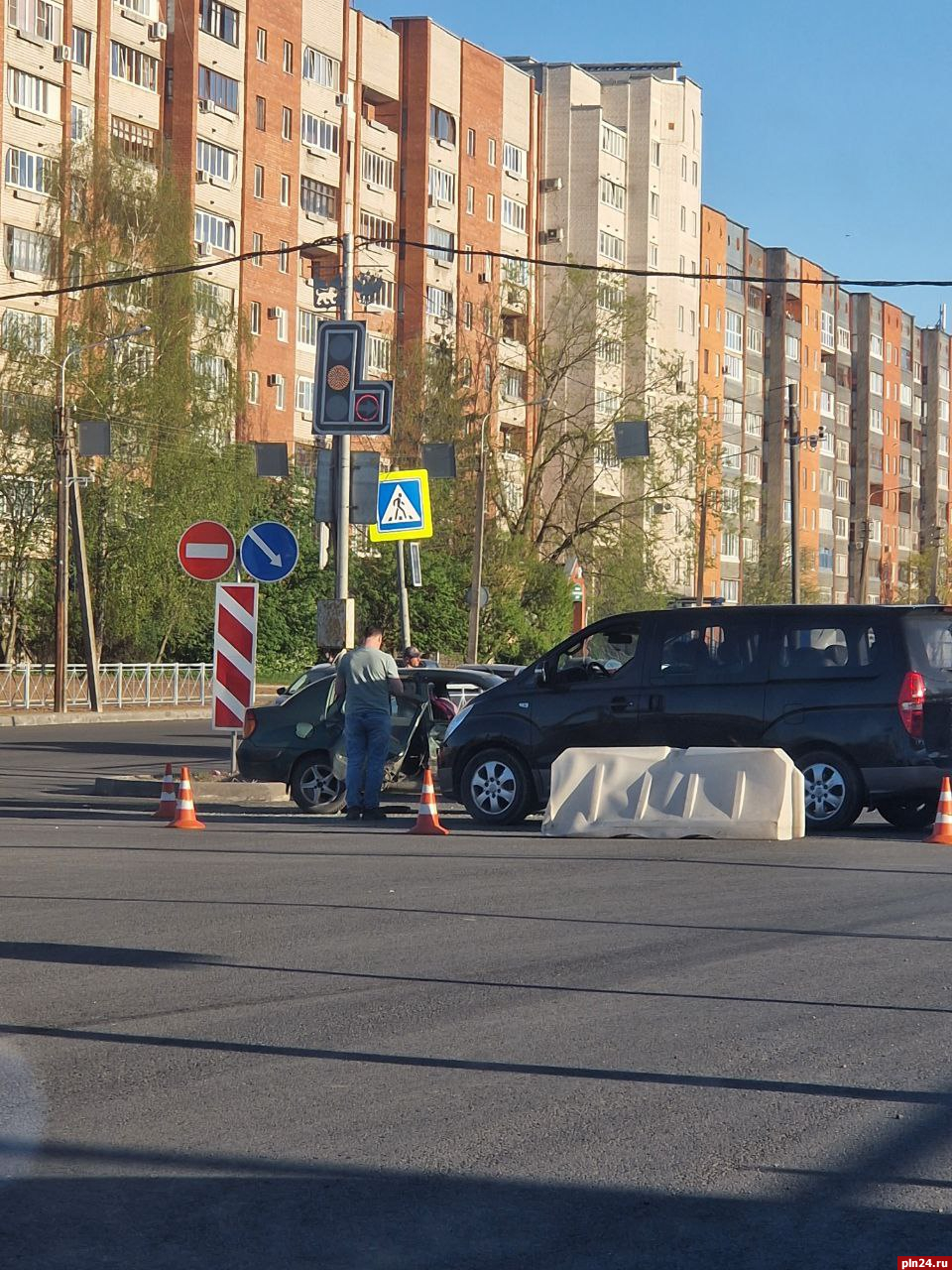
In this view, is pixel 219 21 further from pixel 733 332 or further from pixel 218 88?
pixel 733 332

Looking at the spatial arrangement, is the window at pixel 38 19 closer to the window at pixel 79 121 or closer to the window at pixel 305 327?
the window at pixel 79 121

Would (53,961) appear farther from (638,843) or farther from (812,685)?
(812,685)

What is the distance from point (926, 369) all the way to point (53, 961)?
143m

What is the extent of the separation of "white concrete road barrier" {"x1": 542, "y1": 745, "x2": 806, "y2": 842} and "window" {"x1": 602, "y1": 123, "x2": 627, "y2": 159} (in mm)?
80876

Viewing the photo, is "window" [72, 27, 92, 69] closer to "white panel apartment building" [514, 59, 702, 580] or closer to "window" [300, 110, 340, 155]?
"window" [300, 110, 340, 155]

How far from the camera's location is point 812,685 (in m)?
18.0

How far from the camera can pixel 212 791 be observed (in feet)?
74.1

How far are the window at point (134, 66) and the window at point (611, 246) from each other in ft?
102

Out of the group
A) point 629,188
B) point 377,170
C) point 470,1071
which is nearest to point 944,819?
point 470,1071

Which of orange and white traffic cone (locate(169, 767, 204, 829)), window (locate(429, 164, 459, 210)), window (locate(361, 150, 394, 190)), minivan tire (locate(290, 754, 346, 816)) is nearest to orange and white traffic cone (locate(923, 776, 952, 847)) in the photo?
orange and white traffic cone (locate(169, 767, 204, 829))

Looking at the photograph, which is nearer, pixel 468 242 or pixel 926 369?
pixel 468 242

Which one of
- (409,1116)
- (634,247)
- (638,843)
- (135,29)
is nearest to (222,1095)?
(409,1116)

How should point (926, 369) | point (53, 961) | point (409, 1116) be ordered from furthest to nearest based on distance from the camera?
point (926, 369), point (53, 961), point (409, 1116)

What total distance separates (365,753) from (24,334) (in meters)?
40.2
